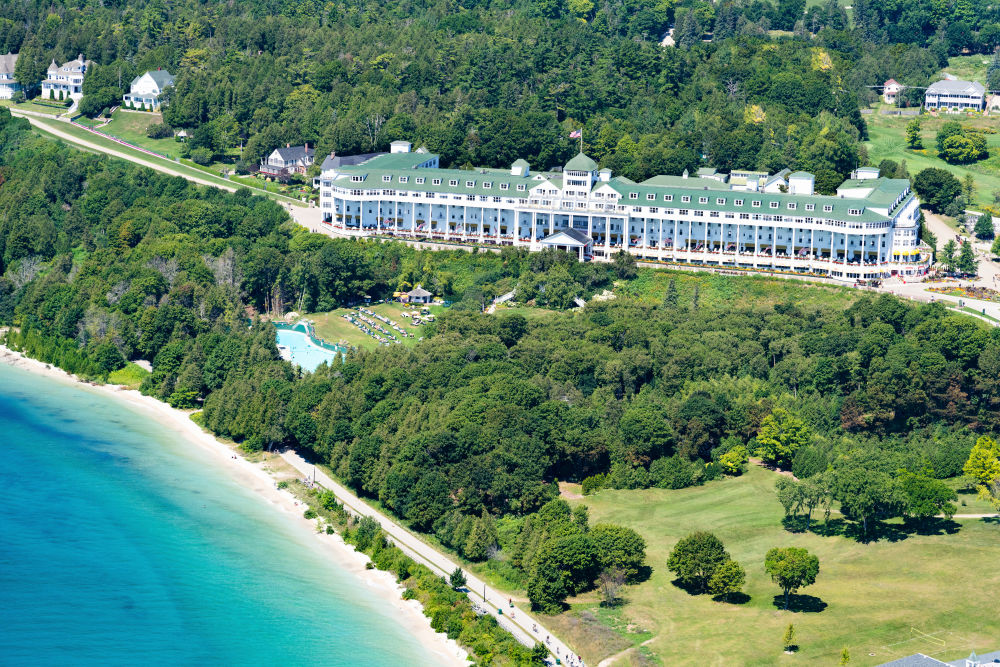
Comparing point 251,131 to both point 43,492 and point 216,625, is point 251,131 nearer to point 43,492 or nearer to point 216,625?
point 43,492

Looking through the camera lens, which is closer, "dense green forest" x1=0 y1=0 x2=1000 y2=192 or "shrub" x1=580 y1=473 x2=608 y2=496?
"shrub" x1=580 y1=473 x2=608 y2=496

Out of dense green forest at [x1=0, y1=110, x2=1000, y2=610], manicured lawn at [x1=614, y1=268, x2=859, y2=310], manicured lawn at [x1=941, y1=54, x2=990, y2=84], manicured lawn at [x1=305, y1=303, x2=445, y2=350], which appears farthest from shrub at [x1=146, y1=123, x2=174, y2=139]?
manicured lawn at [x1=941, y1=54, x2=990, y2=84]

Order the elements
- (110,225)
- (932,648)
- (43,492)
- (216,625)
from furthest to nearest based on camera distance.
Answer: (110,225), (43,492), (216,625), (932,648)

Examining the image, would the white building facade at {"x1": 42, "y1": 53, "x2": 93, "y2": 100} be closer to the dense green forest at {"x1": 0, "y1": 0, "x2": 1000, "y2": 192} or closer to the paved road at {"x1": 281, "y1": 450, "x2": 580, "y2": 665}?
the dense green forest at {"x1": 0, "y1": 0, "x2": 1000, "y2": 192}

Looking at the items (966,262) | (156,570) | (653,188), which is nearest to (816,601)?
(156,570)

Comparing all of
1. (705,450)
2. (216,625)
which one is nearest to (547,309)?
(705,450)

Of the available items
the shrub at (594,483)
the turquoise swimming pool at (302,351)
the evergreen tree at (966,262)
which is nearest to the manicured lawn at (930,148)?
the evergreen tree at (966,262)
